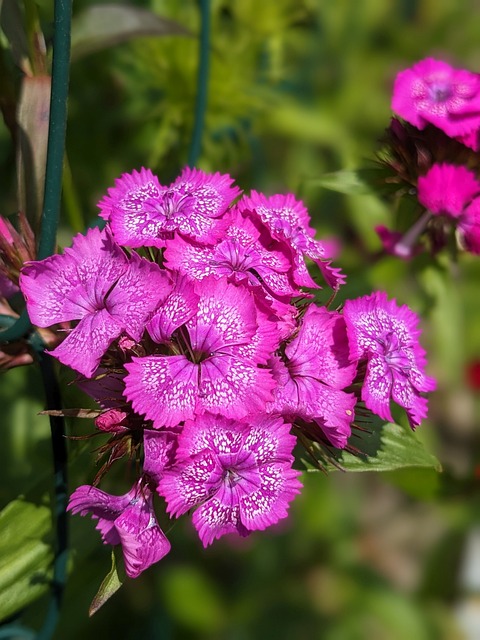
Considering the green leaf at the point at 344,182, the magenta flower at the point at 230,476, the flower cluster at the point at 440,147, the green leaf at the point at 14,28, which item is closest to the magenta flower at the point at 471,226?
the flower cluster at the point at 440,147

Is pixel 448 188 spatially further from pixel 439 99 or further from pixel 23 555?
pixel 23 555

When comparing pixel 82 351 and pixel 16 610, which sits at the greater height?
pixel 82 351

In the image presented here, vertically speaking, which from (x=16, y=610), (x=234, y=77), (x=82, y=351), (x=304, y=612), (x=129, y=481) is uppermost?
(x=234, y=77)

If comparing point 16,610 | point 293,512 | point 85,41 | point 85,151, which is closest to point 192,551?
point 293,512

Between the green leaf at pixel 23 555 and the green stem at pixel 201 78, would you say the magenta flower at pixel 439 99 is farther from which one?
the green leaf at pixel 23 555

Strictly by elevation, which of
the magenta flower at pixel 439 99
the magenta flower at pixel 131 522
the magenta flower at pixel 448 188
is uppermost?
the magenta flower at pixel 439 99

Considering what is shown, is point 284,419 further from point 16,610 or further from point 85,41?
point 85,41

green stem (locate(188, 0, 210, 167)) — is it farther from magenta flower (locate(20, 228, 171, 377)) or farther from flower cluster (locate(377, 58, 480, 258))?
magenta flower (locate(20, 228, 171, 377))
